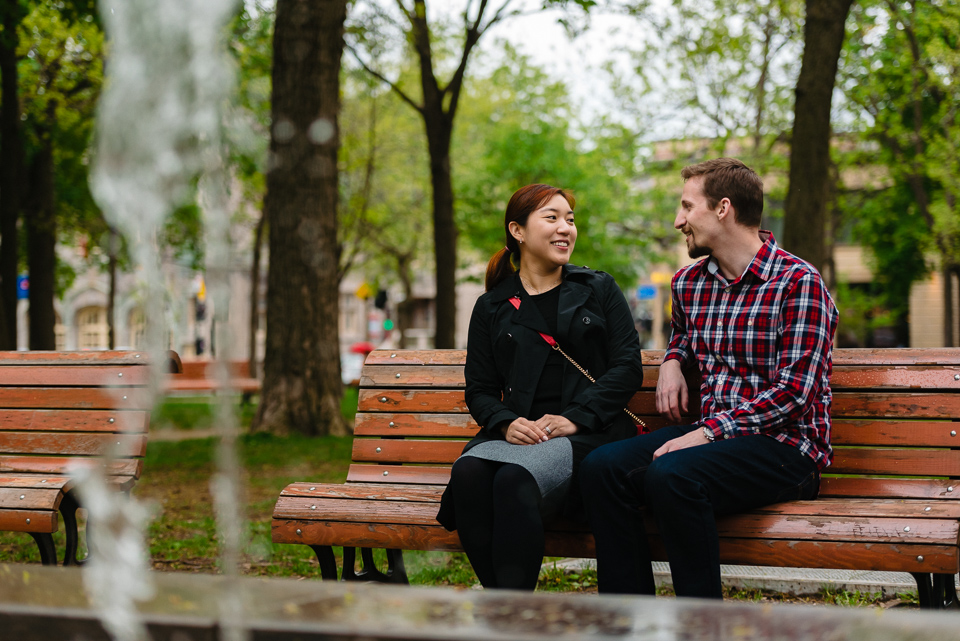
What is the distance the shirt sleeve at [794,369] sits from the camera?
10.3 ft

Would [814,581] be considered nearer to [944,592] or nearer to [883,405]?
[944,592]

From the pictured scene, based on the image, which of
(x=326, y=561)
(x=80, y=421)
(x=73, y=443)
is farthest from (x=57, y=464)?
(x=326, y=561)

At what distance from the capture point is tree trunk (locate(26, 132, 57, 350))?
14.8 metres

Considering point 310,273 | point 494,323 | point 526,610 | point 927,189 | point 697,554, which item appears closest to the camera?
point 526,610

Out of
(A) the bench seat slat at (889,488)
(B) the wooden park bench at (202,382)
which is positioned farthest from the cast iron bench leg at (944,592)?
(B) the wooden park bench at (202,382)

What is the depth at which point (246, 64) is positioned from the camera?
1780 cm

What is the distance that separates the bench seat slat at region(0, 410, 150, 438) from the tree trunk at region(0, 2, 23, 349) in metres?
6.74

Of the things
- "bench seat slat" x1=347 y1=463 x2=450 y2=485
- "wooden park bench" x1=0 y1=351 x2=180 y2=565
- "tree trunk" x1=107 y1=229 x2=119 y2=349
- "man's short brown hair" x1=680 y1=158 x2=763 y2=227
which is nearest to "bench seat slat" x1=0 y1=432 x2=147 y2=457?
"wooden park bench" x1=0 y1=351 x2=180 y2=565

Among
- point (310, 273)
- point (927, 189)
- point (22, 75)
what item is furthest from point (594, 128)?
point (310, 273)

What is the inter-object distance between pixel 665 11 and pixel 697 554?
1250cm

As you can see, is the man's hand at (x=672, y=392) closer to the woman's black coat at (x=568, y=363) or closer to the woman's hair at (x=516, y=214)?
the woman's black coat at (x=568, y=363)

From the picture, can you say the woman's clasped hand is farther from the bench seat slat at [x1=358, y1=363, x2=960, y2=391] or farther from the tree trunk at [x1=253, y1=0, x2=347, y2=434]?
the tree trunk at [x1=253, y1=0, x2=347, y2=434]

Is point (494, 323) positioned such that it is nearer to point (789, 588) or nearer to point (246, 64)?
point (789, 588)

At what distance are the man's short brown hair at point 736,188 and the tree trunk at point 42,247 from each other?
42.1 ft
